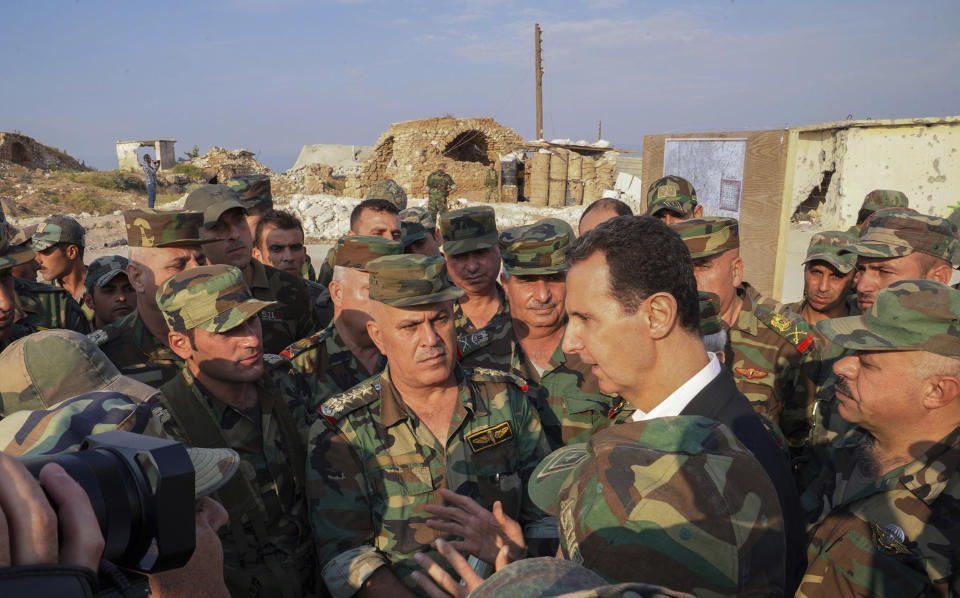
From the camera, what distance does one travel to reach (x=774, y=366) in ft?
11.8

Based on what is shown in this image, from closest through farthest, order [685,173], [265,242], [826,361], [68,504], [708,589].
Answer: [68,504] → [708,589] → [826,361] → [265,242] → [685,173]

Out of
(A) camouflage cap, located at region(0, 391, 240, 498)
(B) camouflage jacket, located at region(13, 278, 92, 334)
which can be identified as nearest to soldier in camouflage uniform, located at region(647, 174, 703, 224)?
(A) camouflage cap, located at region(0, 391, 240, 498)

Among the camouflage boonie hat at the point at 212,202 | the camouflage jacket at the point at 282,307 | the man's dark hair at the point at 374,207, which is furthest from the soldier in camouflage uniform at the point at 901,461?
the camouflage boonie hat at the point at 212,202

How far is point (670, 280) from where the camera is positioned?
1.99 m

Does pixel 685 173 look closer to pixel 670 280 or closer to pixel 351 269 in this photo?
pixel 351 269

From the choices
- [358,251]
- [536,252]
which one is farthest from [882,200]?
[358,251]

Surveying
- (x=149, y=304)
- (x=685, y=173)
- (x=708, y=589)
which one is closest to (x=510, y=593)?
(x=708, y=589)

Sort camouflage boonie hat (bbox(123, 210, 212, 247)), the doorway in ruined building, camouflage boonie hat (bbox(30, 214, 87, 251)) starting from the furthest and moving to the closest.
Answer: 1. the doorway in ruined building
2. camouflage boonie hat (bbox(30, 214, 87, 251))
3. camouflage boonie hat (bbox(123, 210, 212, 247))

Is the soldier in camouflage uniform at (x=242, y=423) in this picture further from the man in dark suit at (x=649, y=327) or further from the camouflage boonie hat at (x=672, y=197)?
the camouflage boonie hat at (x=672, y=197)

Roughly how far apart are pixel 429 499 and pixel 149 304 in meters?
2.29

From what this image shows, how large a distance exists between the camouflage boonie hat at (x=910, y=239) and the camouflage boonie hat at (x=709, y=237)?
3.97 feet

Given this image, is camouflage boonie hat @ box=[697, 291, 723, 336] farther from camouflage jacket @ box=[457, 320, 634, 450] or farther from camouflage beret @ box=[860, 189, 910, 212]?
camouflage beret @ box=[860, 189, 910, 212]

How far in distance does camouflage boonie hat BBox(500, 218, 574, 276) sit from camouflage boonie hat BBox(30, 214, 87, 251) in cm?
434

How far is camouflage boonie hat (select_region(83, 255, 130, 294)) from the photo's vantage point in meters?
4.80
